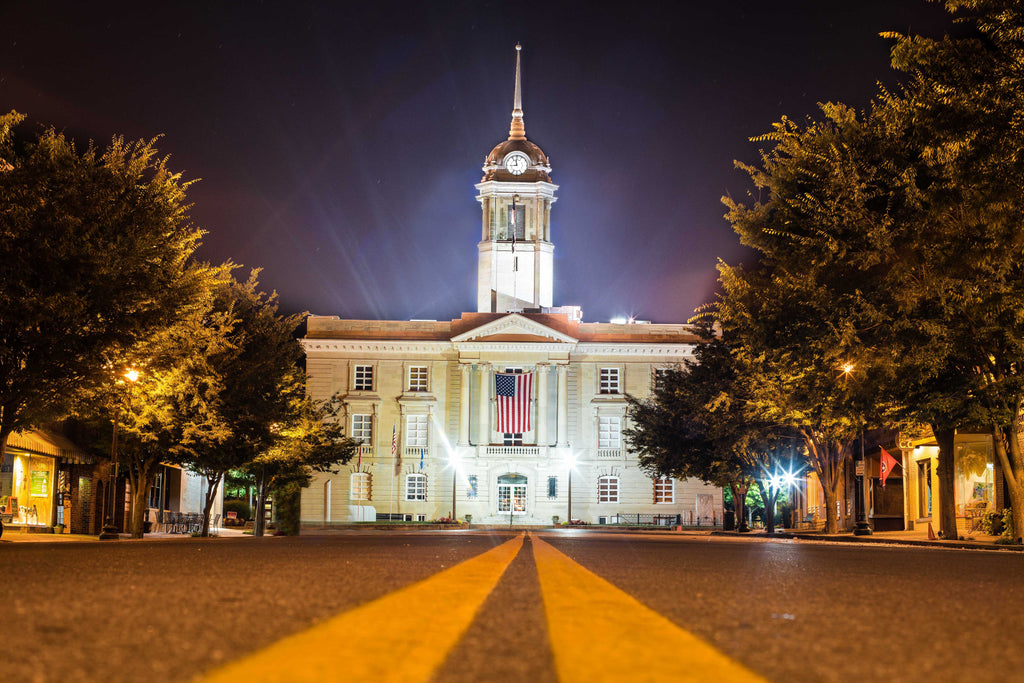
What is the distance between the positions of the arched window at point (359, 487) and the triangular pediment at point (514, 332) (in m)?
11.3

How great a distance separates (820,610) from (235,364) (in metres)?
29.4

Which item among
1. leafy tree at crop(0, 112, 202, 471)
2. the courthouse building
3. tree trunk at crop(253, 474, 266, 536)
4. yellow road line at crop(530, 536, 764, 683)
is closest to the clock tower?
the courthouse building

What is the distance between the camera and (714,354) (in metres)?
40.9

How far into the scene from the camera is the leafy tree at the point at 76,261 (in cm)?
1867

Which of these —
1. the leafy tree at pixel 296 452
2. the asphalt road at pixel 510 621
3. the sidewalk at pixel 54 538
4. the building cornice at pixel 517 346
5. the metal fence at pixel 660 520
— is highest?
the building cornice at pixel 517 346

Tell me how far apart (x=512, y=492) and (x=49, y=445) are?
44.2 meters

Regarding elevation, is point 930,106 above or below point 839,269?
above

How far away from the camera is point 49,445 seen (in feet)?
113

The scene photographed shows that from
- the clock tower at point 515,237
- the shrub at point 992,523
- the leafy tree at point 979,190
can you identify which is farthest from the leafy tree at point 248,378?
the clock tower at point 515,237

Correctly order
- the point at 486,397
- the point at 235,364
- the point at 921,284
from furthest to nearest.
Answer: the point at 486,397 → the point at 235,364 → the point at 921,284

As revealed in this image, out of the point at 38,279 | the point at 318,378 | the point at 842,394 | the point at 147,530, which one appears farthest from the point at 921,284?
the point at 318,378

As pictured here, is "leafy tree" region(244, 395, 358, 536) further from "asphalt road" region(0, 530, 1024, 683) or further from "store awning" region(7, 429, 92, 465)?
"asphalt road" region(0, 530, 1024, 683)

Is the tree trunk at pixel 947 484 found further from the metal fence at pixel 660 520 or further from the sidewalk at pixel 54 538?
the metal fence at pixel 660 520

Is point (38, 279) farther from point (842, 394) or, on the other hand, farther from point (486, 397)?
point (486, 397)
